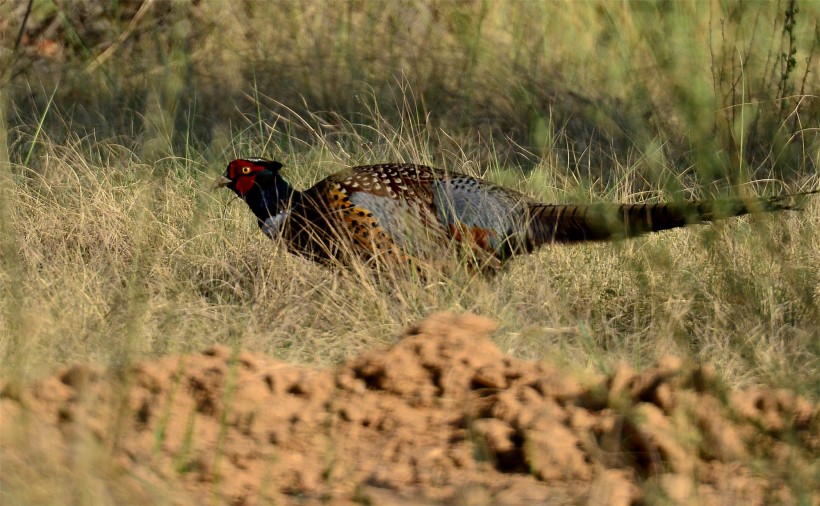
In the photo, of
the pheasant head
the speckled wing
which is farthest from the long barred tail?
the pheasant head

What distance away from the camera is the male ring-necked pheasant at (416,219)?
392 cm

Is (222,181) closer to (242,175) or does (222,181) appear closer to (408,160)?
(242,175)

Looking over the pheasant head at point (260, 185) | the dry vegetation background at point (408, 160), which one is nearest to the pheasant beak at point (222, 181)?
the pheasant head at point (260, 185)

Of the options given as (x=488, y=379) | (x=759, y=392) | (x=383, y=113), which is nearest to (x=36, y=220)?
(x=383, y=113)

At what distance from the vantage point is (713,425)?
2.24 metres

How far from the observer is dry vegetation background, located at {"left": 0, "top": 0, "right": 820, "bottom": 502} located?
118 inches

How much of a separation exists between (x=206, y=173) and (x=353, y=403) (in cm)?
266

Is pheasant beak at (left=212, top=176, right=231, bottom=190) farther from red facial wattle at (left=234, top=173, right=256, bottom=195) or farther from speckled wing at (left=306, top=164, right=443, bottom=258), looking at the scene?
speckled wing at (left=306, top=164, right=443, bottom=258)

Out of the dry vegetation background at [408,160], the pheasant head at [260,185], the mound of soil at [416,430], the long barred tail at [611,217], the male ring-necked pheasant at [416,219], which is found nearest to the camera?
the mound of soil at [416,430]

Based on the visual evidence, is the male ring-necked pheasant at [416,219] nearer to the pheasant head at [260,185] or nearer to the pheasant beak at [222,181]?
the pheasant head at [260,185]

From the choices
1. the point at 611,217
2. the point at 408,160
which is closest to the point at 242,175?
the point at 408,160

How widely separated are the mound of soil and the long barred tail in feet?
2.12

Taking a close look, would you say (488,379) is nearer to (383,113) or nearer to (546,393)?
(546,393)

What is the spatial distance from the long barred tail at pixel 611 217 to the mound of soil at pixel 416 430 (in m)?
0.65
